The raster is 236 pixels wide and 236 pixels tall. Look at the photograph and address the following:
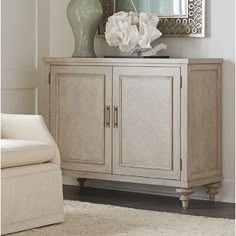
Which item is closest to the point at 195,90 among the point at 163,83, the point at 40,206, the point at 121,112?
the point at 163,83

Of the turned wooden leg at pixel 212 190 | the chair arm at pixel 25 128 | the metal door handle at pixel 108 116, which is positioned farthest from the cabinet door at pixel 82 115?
the chair arm at pixel 25 128

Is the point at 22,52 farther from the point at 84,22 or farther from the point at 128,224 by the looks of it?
the point at 128,224

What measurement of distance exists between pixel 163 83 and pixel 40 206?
1115mm

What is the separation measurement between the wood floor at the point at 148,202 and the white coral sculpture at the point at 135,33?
92 cm

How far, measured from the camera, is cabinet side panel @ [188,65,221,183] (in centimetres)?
453

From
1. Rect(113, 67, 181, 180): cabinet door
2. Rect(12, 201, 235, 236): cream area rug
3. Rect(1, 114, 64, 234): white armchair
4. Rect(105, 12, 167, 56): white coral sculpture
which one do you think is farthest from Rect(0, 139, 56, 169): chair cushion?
Rect(105, 12, 167, 56): white coral sculpture

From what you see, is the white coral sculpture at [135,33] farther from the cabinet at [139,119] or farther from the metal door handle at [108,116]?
the metal door handle at [108,116]

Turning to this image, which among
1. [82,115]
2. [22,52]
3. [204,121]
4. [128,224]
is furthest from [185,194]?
[22,52]

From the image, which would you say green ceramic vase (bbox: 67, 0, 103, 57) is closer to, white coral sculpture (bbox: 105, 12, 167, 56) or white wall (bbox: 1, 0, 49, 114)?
white coral sculpture (bbox: 105, 12, 167, 56)

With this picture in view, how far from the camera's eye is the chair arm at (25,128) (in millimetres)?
4082

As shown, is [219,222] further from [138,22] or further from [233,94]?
[138,22]

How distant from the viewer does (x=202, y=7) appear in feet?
15.7

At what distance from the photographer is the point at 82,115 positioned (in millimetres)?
4906

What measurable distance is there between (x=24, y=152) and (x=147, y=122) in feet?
3.37
